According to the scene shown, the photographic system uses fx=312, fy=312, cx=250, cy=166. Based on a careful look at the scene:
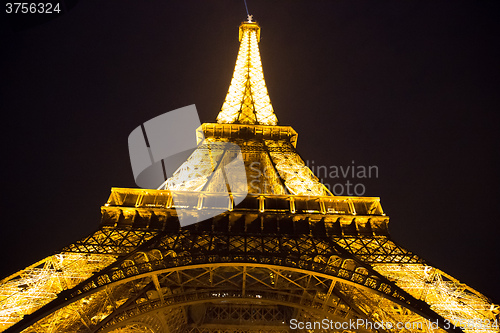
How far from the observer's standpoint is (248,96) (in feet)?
81.9

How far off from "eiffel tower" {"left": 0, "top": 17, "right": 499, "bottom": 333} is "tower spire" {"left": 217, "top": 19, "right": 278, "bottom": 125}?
274 inches

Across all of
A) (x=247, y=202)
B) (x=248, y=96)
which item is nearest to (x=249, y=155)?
(x=247, y=202)

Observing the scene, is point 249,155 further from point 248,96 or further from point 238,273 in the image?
point 238,273

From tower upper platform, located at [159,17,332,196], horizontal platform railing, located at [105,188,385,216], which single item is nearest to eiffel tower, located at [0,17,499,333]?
horizontal platform railing, located at [105,188,385,216]

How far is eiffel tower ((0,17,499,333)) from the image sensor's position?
8016 mm

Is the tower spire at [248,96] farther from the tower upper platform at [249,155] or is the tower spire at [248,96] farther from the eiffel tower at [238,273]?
the eiffel tower at [238,273]

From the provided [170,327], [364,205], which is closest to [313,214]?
[364,205]

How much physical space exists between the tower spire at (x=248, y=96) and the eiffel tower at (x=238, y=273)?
696 centimetres

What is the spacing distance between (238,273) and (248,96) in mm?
16765

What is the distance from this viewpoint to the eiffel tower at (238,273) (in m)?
8.02

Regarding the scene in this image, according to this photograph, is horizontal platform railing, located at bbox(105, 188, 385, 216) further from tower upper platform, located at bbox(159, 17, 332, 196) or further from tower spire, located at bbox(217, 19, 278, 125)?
tower spire, located at bbox(217, 19, 278, 125)

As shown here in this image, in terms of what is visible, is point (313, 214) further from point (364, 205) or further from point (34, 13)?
point (34, 13)

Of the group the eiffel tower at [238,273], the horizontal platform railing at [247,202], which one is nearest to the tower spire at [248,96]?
the eiffel tower at [238,273]

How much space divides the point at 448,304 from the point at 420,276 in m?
1.24
